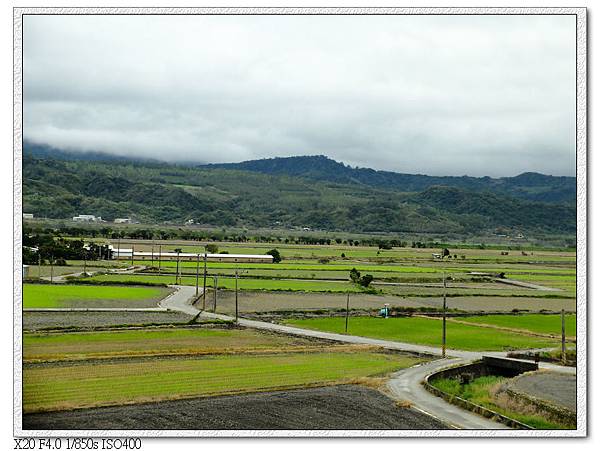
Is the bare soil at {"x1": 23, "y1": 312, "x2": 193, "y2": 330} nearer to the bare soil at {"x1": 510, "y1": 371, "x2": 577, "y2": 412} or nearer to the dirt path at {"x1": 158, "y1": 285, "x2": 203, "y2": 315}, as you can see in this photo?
the dirt path at {"x1": 158, "y1": 285, "x2": 203, "y2": 315}

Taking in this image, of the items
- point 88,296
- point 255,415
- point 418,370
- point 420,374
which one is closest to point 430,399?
point 420,374

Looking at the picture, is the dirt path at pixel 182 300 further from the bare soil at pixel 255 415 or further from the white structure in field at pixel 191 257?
the white structure in field at pixel 191 257

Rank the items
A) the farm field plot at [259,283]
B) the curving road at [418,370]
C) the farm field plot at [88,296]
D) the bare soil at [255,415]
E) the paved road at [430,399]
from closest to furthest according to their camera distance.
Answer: the bare soil at [255,415] < the paved road at [430,399] < the curving road at [418,370] < the farm field plot at [88,296] < the farm field plot at [259,283]

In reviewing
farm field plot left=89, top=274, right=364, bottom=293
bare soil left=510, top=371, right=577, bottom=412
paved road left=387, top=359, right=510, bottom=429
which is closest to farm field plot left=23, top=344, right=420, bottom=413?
paved road left=387, top=359, right=510, bottom=429

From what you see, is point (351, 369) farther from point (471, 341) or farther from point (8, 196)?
point (8, 196)

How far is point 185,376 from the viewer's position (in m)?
21.9

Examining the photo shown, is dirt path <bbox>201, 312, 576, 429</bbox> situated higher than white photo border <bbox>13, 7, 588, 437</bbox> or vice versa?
white photo border <bbox>13, 7, 588, 437</bbox>

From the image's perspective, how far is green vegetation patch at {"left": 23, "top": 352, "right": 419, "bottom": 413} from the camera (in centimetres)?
1811

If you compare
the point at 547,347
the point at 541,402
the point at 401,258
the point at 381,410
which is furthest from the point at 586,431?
the point at 401,258

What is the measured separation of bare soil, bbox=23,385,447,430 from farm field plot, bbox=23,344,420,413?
0.63 meters

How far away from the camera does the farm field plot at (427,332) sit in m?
31.9

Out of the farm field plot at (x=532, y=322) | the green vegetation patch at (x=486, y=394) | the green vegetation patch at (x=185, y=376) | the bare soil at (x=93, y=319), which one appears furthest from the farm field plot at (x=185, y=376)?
the farm field plot at (x=532, y=322)

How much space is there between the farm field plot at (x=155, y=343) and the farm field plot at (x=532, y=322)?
1283 cm

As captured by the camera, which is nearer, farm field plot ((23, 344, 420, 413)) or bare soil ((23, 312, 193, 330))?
farm field plot ((23, 344, 420, 413))
